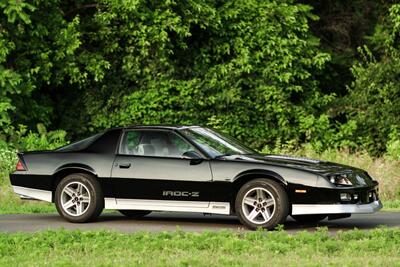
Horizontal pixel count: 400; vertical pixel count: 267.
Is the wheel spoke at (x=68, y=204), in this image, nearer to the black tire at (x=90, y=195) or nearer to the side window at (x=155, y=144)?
the black tire at (x=90, y=195)

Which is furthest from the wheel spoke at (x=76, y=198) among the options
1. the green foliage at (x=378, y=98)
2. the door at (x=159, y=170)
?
the green foliage at (x=378, y=98)

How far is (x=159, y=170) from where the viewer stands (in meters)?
14.4

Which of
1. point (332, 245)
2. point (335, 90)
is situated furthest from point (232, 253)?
point (335, 90)

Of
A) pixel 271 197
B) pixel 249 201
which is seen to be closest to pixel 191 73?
pixel 249 201

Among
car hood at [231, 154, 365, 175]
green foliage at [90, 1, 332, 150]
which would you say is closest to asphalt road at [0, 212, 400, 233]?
car hood at [231, 154, 365, 175]

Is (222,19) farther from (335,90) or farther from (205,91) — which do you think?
(335,90)

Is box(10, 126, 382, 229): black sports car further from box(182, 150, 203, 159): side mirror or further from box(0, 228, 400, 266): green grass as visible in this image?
box(0, 228, 400, 266): green grass

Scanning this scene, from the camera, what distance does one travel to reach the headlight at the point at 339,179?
44.7 feet

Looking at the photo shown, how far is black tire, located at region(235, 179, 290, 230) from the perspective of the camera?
13570 millimetres

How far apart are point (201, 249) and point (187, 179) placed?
2.79 m

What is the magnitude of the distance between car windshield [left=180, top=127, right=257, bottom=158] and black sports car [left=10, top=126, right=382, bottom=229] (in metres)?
0.02

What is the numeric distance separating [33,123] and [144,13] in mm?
4102

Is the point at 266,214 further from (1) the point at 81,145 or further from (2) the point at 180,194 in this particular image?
(1) the point at 81,145

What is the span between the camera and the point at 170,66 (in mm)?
28406
